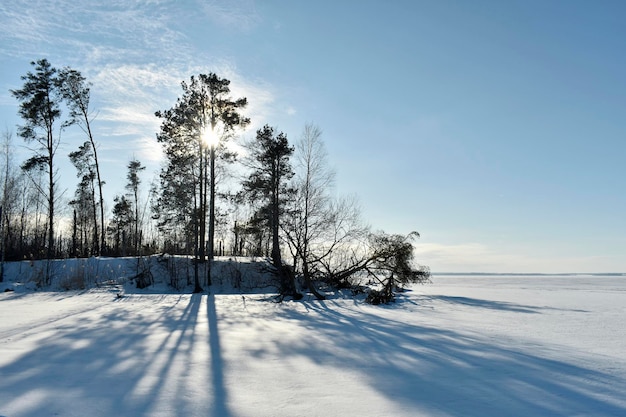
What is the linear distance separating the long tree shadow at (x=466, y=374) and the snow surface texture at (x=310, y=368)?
0.06ft

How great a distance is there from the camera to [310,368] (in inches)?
196

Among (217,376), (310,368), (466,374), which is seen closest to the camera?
(217,376)

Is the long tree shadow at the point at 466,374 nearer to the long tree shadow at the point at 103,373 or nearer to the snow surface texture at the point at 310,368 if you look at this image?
the snow surface texture at the point at 310,368

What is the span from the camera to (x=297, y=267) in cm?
1928

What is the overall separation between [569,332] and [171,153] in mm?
21314

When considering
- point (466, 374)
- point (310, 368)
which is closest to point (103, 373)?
point (310, 368)

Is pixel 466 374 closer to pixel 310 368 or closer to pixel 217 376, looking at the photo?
pixel 310 368

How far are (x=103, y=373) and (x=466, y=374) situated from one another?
420cm

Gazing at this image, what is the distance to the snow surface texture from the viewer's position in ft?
11.8

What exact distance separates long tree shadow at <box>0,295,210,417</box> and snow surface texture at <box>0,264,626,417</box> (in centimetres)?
2

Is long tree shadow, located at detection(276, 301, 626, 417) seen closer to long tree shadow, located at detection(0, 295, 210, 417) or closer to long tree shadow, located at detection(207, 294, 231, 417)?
long tree shadow, located at detection(207, 294, 231, 417)

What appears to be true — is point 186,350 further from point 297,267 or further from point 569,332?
point 297,267

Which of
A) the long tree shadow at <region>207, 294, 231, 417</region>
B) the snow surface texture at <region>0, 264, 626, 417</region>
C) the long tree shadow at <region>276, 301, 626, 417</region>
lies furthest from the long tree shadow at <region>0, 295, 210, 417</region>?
the long tree shadow at <region>276, 301, 626, 417</region>

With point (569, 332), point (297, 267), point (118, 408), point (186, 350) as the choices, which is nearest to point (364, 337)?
point (186, 350)
